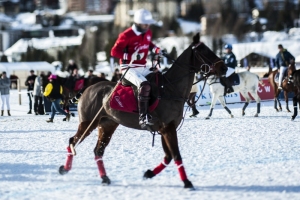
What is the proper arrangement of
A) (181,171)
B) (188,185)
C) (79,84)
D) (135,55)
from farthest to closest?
(79,84) → (135,55) → (181,171) → (188,185)

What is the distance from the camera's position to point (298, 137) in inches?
583

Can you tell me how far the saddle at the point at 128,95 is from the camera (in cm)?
993

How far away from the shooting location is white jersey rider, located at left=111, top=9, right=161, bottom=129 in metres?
9.68

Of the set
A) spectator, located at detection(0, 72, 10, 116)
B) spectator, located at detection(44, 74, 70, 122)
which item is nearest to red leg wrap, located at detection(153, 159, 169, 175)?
spectator, located at detection(44, 74, 70, 122)

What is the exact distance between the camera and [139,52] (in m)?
10.0

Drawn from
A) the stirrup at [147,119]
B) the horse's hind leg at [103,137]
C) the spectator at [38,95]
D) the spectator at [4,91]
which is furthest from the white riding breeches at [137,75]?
the spectator at [4,91]

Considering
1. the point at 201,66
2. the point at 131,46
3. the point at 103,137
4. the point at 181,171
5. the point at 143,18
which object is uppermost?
the point at 143,18

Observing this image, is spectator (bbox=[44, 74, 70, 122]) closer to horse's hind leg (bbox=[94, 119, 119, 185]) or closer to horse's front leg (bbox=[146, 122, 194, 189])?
horse's hind leg (bbox=[94, 119, 119, 185])

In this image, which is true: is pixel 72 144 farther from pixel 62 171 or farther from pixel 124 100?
pixel 124 100

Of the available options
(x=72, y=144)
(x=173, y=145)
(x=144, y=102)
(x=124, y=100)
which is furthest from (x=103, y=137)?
(x=173, y=145)

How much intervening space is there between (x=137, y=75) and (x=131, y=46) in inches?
17.7

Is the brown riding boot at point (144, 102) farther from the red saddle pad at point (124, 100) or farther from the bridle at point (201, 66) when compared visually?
the bridle at point (201, 66)

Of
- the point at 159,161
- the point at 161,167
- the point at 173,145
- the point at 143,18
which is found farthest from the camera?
the point at 159,161

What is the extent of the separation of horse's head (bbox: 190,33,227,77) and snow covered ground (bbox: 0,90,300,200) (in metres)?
1.60
